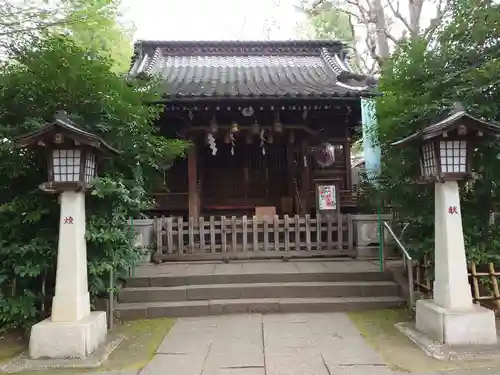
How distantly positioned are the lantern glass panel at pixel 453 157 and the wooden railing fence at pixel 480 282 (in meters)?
1.66

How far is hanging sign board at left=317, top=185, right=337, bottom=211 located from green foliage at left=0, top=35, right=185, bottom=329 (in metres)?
4.47

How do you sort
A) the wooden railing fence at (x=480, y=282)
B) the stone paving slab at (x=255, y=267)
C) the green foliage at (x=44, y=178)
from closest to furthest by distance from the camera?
1. the green foliage at (x=44, y=178)
2. the wooden railing fence at (x=480, y=282)
3. the stone paving slab at (x=255, y=267)

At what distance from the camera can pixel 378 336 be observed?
5000mm

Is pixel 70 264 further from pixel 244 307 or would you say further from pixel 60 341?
pixel 244 307

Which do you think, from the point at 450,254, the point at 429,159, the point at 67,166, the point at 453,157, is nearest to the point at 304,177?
the point at 429,159

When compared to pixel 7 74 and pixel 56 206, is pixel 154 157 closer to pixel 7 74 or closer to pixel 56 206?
pixel 56 206

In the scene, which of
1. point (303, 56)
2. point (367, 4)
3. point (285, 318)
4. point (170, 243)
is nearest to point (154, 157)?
point (170, 243)

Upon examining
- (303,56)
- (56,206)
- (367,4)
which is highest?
(367,4)

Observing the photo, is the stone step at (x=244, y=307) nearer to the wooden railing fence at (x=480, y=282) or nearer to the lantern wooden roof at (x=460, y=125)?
the wooden railing fence at (x=480, y=282)

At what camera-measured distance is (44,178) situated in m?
5.26

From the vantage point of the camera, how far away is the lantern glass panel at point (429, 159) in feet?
15.6

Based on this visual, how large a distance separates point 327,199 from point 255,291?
10.6 feet

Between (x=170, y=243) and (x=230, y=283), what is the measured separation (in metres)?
2.02

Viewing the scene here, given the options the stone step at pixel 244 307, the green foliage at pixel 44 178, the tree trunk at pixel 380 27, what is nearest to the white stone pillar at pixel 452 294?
the stone step at pixel 244 307
